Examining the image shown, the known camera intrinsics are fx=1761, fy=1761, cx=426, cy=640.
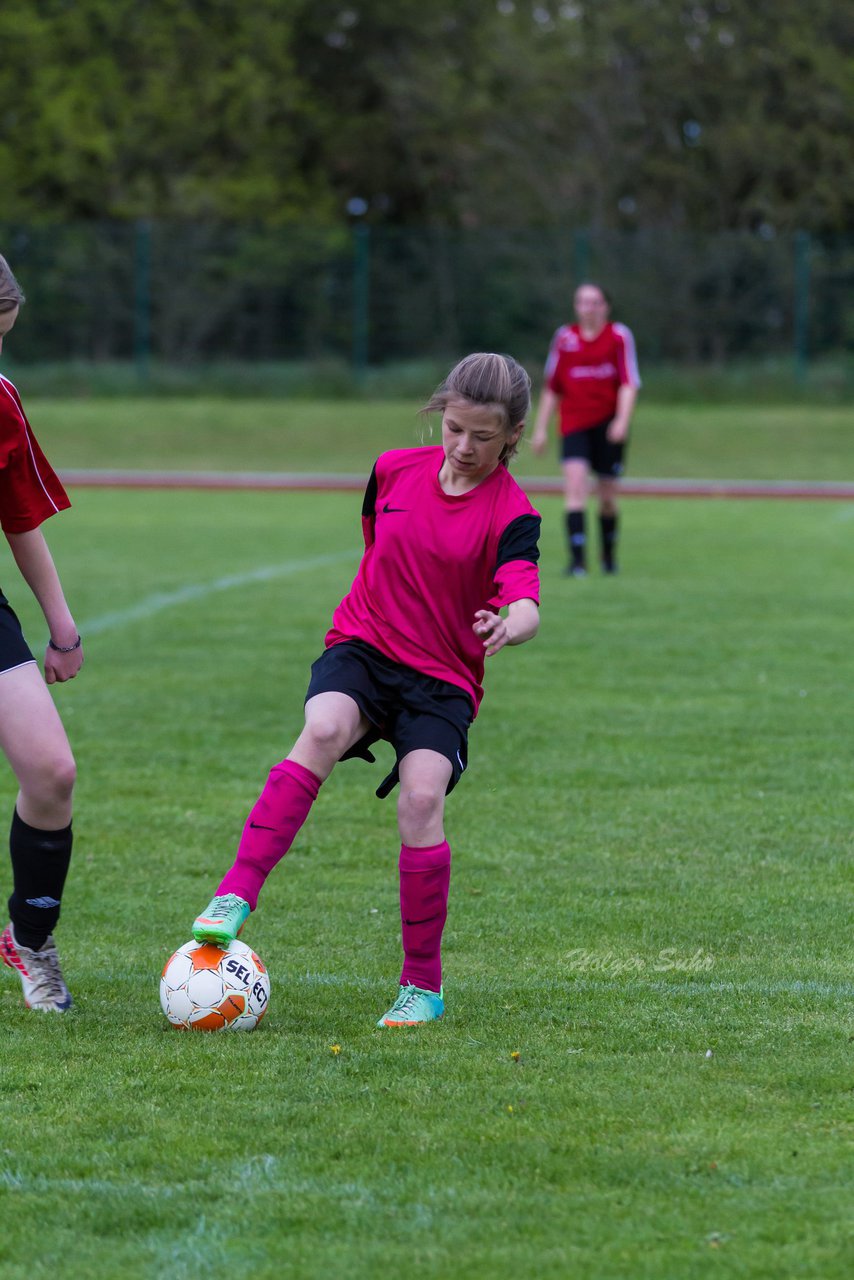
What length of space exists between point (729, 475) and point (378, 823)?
19.4m

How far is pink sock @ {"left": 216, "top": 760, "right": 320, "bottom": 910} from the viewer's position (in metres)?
4.22

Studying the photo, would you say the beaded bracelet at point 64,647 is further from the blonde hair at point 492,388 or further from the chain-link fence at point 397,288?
the chain-link fence at point 397,288

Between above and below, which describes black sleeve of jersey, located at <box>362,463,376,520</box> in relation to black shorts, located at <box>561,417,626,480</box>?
above

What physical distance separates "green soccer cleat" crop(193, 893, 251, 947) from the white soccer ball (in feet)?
0.18

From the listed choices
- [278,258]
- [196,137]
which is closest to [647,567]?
[278,258]

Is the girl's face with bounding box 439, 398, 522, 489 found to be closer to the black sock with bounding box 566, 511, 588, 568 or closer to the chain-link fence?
the black sock with bounding box 566, 511, 588, 568

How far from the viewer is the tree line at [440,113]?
39.6 metres

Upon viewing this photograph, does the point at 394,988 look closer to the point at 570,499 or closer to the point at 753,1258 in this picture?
the point at 753,1258

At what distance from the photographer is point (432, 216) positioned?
4703 centimetres

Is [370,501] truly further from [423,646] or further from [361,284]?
[361,284]

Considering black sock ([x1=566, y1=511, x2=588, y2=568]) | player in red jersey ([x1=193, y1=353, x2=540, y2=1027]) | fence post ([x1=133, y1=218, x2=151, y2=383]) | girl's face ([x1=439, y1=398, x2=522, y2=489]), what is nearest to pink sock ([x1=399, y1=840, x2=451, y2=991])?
player in red jersey ([x1=193, y1=353, x2=540, y2=1027])

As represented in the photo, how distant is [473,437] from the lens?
4.35m

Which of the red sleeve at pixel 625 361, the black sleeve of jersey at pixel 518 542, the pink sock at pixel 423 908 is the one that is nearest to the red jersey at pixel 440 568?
the black sleeve of jersey at pixel 518 542

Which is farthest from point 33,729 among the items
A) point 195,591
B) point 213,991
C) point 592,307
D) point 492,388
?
point 592,307
